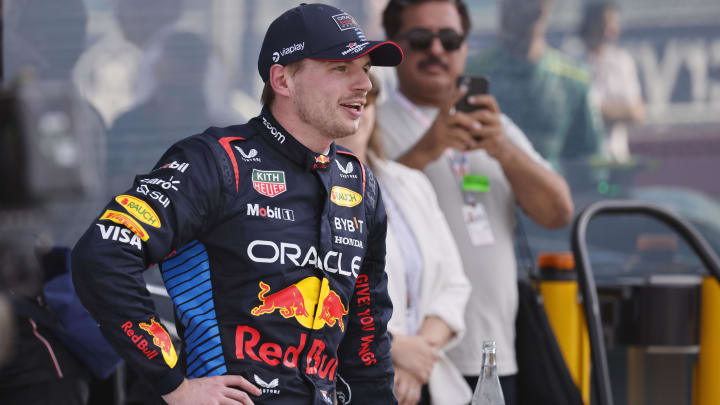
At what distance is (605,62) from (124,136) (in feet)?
7.57

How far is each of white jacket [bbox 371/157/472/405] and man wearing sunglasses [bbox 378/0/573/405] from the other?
0.22 meters

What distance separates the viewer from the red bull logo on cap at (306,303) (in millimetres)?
1815

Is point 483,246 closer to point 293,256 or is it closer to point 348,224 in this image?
point 348,224

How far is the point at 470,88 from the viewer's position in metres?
3.13

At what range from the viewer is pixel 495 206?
3.25 m

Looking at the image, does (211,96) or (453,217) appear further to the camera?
(211,96)

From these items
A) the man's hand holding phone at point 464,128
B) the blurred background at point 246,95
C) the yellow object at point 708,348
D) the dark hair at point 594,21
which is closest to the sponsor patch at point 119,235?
the blurred background at point 246,95

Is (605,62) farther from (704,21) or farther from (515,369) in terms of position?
(515,369)

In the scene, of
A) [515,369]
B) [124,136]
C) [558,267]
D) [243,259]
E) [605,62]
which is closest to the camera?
[243,259]

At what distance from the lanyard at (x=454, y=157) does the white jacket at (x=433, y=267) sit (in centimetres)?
28

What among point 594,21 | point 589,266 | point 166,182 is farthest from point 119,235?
point 594,21

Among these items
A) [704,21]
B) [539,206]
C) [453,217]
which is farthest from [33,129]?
[704,21]

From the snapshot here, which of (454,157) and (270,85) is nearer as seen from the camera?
(270,85)

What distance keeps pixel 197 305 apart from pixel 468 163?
171cm
